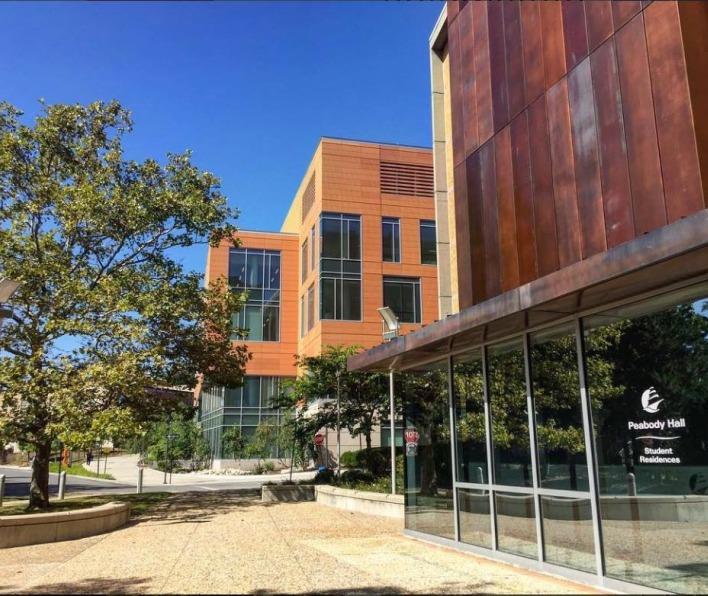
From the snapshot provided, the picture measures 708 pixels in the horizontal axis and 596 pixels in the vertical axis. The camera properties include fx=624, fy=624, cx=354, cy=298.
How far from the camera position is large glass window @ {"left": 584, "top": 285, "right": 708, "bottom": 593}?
6.68 metres

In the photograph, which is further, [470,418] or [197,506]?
[197,506]

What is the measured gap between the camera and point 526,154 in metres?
9.89

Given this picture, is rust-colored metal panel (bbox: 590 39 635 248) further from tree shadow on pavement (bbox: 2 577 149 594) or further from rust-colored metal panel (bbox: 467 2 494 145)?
tree shadow on pavement (bbox: 2 577 149 594)

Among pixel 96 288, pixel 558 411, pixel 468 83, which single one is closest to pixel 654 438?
pixel 558 411

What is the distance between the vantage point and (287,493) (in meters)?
19.9

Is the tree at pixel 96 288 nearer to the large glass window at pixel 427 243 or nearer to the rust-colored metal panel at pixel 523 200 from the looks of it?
the rust-colored metal panel at pixel 523 200

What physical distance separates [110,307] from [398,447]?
1156cm

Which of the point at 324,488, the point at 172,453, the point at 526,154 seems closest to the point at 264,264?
the point at 172,453

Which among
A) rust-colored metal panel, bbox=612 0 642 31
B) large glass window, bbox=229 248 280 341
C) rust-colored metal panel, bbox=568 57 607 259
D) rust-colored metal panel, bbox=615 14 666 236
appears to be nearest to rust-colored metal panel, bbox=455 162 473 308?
rust-colored metal panel, bbox=568 57 607 259

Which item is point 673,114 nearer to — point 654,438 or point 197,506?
point 654,438

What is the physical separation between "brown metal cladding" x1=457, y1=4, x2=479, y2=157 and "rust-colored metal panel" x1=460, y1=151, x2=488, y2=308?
39 cm

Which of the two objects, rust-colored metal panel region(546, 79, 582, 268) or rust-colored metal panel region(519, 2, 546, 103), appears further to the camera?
rust-colored metal panel region(519, 2, 546, 103)

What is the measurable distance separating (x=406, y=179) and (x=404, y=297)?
787cm

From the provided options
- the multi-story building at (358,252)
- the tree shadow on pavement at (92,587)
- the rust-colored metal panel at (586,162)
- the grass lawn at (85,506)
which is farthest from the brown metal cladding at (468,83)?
the multi-story building at (358,252)
